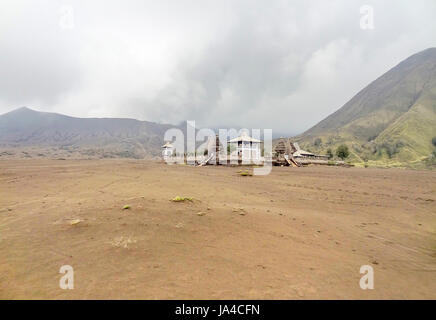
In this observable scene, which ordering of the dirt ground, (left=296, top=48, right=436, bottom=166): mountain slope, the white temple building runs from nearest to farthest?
the dirt ground → the white temple building → (left=296, top=48, right=436, bottom=166): mountain slope

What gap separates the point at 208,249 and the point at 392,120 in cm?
13957

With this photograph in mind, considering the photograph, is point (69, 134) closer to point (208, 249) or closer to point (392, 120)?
point (208, 249)

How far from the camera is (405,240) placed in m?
5.55

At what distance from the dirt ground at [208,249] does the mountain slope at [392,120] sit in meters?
57.9

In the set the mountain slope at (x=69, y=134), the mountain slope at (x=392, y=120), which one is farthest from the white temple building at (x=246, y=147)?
the mountain slope at (x=69, y=134)

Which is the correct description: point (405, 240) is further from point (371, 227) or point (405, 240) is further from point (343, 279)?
point (343, 279)

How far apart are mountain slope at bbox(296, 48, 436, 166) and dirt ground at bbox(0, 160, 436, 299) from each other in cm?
5787

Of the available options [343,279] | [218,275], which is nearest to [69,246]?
[218,275]

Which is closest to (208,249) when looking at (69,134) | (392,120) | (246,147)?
(246,147)

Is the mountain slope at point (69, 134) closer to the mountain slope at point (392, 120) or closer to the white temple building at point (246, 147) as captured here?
the white temple building at point (246, 147)

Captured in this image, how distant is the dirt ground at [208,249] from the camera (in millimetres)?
3174

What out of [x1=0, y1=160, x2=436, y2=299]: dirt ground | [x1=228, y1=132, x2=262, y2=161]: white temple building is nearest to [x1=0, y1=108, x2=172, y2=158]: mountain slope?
[x1=228, y1=132, x2=262, y2=161]: white temple building

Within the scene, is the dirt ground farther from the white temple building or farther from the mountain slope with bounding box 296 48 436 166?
the mountain slope with bounding box 296 48 436 166

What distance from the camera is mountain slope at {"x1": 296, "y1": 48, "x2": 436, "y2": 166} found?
62.0m
